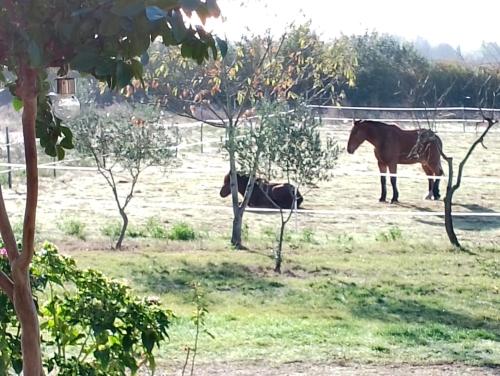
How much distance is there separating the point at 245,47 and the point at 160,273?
14.5 ft

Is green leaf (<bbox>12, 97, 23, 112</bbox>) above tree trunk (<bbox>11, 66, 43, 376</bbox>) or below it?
above

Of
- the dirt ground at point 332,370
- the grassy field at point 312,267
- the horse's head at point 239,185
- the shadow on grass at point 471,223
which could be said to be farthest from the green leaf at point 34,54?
the horse's head at point 239,185

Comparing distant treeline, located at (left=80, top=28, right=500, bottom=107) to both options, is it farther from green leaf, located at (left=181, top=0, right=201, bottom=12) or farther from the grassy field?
green leaf, located at (left=181, top=0, right=201, bottom=12)

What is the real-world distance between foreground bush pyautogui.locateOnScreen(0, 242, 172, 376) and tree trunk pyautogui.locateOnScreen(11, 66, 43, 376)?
47 centimetres

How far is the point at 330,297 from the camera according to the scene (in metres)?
8.84

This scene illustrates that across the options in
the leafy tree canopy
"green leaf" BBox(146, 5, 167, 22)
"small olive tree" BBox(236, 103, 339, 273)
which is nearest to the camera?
"green leaf" BBox(146, 5, 167, 22)

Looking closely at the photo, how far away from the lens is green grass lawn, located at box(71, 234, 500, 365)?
6.13m

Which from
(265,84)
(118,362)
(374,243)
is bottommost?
(374,243)

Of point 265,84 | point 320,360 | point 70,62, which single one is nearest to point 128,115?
point 265,84

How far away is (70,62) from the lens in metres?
2.42

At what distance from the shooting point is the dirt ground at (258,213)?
14172 mm

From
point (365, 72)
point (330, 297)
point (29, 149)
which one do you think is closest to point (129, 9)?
point (29, 149)

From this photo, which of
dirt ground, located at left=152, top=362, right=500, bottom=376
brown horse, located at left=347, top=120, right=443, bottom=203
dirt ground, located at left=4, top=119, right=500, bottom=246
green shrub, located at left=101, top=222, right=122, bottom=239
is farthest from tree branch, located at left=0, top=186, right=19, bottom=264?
brown horse, located at left=347, top=120, right=443, bottom=203

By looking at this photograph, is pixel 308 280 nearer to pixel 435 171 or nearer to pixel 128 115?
pixel 128 115
